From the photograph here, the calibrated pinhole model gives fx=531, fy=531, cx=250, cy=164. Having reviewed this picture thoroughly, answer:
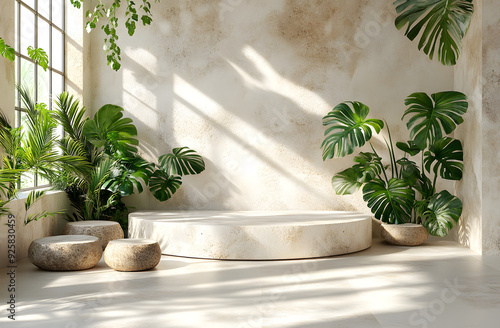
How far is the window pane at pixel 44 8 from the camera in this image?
5922mm

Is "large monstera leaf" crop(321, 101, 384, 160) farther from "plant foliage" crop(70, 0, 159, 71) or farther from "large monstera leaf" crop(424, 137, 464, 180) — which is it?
"plant foliage" crop(70, 0, 159, 71)

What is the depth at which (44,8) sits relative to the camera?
6.04m

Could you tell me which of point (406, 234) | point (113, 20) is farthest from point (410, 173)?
point (113, 20)

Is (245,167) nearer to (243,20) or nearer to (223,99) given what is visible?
(223,99)

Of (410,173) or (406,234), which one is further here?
(410,173)

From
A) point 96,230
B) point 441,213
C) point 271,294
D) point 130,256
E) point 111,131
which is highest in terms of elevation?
point 111,131

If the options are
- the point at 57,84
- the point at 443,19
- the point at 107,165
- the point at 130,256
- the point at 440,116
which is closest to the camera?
the point at 130,256

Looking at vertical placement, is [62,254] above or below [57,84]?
below

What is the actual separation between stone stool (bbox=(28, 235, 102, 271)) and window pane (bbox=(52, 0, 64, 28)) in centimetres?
301

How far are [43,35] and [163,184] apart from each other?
Answer: 2152 mm

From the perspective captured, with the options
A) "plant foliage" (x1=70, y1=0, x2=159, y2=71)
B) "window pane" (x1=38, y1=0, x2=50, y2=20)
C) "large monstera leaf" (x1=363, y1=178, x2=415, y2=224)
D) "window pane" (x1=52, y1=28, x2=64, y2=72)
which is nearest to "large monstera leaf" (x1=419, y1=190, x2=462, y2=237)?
"large monstera leaf" (x1=363, y1=178, x2=415, y2=224)

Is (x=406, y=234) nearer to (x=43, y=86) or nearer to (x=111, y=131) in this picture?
(x=111, y=131)

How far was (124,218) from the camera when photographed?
6.26 metres

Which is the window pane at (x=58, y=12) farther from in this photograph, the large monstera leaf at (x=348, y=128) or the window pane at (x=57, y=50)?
the large monstera leaf at (x=348, y=128)
